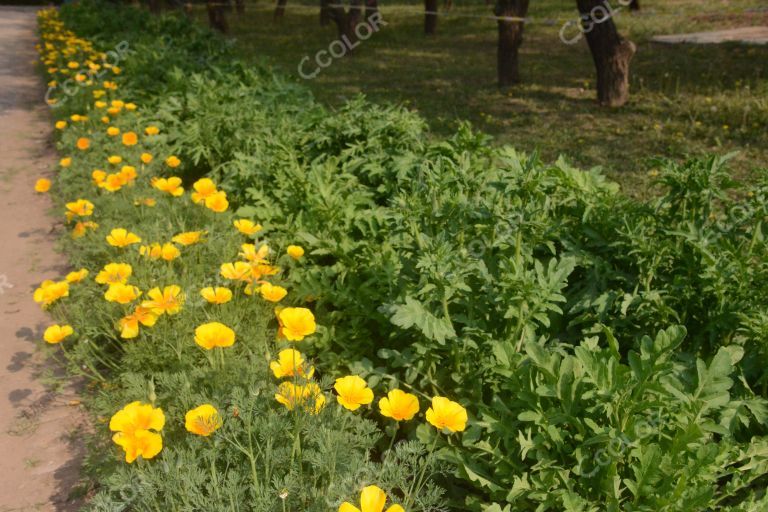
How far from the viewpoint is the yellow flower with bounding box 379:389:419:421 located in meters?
2.10

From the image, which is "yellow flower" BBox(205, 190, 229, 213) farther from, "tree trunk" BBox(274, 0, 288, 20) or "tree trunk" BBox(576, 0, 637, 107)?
"tree trunk" BBox(274, 0, 288, 20)

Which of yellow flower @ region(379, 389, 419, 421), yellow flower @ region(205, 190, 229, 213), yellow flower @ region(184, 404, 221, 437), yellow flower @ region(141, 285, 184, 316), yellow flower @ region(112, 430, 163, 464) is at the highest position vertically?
yellow flower @ region(205, 190, 229, 213)

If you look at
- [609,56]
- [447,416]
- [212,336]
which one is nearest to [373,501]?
[447,416]

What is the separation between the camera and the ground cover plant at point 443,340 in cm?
203

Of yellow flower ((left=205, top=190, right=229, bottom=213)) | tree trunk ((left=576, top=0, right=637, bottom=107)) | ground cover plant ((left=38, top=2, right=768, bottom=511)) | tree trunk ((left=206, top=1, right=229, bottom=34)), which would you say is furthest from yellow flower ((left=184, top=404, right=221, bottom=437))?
tree trunk ((left=206, top=1, right=229, bottom=34))

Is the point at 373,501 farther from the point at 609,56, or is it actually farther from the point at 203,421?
the point at 609,56

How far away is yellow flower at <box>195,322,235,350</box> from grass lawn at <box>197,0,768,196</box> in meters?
1.92

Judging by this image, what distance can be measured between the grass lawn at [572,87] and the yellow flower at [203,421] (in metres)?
2.17

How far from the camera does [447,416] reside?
2.07 meters

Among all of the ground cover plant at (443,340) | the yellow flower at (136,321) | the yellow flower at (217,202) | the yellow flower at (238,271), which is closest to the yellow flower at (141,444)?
the ground cover plant at (443,340)

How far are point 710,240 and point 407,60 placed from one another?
1069cm

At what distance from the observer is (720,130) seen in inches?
269

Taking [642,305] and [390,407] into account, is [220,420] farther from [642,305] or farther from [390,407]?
[642,305]

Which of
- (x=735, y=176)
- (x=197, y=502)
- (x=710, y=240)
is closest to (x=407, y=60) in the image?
(x=735, y=176)
